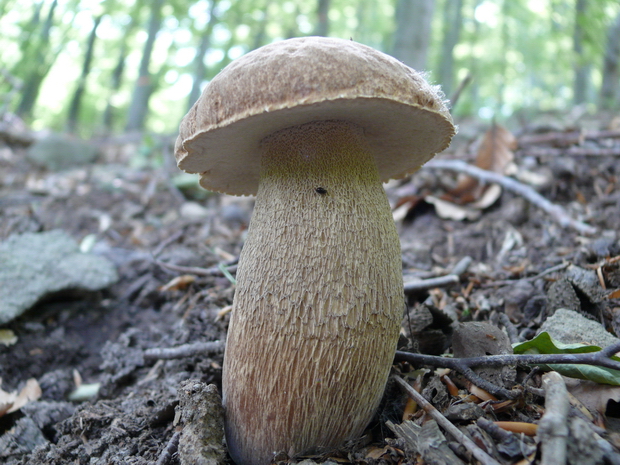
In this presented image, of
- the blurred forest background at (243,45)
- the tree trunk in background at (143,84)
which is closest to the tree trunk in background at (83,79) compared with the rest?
the blurred forest background at (243,45)

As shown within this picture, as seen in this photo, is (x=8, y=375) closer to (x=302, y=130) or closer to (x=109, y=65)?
(x=302, y=130)

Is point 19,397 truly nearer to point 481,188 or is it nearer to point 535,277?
point 535,277

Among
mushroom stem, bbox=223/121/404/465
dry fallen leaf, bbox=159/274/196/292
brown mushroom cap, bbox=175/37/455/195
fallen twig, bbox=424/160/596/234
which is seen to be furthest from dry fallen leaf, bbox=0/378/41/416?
fallen twig, bbox=424/160/596/234

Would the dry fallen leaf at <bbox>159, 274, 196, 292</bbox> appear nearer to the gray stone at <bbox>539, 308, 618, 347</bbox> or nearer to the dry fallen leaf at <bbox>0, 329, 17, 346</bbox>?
the dry fallen leaf at <bbox>0, 329, 17, 346</bbox>

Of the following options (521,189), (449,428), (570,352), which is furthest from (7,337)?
(521,189)

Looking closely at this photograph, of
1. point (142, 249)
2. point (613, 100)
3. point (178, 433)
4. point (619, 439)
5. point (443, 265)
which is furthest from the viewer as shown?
point (613, 100)

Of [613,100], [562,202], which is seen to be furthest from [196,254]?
[613,100]

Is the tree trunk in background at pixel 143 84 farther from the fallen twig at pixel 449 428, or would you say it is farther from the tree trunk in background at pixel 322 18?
the fallen twig at pixel 449 428
